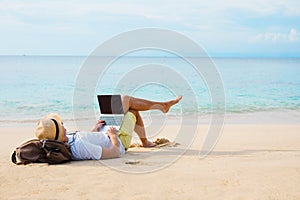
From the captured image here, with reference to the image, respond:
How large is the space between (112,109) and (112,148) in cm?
68

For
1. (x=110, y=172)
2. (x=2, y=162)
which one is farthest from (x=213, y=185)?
(x=2, y=162)

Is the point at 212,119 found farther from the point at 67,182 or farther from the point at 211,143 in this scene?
the point at 67,182

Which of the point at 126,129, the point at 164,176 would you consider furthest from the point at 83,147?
the point at 164,176

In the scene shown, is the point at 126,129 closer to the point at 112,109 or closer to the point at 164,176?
the point at 112,109

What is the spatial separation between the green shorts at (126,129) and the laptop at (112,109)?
7 centimetres

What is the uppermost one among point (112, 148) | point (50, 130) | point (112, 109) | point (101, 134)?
point (112, 109)

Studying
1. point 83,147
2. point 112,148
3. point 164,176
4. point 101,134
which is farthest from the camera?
point 101,134

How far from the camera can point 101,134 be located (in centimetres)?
516

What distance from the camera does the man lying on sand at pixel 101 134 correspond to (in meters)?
4.72

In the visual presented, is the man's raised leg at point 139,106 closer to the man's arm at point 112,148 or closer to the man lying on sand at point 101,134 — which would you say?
the man lying on sand at point 101,134

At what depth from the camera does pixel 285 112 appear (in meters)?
12.6

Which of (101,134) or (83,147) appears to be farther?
(101,134)

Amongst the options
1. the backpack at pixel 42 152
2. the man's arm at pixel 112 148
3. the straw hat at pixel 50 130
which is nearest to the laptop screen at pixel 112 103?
the man's arm at pixel 112 148

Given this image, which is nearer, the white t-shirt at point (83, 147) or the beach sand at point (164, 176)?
the beach sand at point (164, 176)
